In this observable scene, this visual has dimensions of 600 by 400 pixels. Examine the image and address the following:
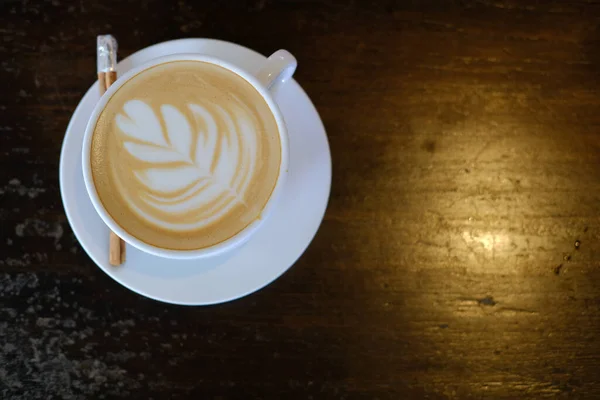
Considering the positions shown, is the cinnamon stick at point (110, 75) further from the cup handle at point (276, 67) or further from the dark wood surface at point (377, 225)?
the cup handle at point (276, 67)

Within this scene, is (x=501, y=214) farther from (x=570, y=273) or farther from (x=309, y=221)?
(x=309, y=221)

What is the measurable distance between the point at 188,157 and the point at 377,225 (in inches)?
12.9

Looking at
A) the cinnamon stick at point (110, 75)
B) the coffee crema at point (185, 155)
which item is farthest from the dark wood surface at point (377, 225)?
the coffee crema at point (185, 155)

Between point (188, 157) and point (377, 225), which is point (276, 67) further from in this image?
point (377, 225)

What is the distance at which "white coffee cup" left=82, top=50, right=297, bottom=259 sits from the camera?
22.7 inches

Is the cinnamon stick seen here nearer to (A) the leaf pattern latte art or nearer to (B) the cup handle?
(A) the leaf pattern latte art

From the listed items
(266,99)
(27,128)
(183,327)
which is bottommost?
(183,327)

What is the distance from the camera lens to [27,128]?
0.76 meters

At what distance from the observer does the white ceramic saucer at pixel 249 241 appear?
0.65m

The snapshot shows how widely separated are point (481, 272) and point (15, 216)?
0.75 m

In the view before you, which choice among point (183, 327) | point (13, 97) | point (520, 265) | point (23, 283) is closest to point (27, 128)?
point (13, 97)

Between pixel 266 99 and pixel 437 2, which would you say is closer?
pixel 266 99

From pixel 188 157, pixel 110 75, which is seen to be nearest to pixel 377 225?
pixel 188 157

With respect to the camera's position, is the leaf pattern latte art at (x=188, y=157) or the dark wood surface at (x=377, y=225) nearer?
the leaf pattern latte art at (x=188, y=157)
